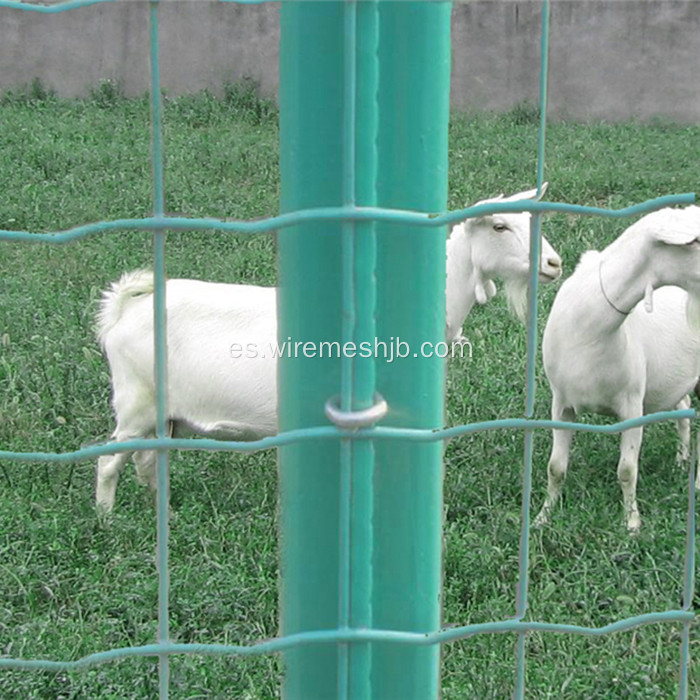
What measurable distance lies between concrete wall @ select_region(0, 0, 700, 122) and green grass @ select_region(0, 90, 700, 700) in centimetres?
432

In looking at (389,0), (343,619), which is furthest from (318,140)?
(343,619)

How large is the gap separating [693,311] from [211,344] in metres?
1.62

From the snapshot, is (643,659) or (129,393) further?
(129,393)

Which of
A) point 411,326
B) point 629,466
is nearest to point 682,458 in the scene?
point 629,466

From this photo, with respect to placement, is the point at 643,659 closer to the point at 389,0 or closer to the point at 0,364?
the point at 389,0

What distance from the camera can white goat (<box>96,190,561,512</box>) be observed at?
13.7ft

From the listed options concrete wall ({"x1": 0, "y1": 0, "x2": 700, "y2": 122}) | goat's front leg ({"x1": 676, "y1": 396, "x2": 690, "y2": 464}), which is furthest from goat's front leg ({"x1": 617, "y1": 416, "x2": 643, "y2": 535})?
concrete wall ({"x1": 0, "y1": 0, "x2": 700, "y2": 122})

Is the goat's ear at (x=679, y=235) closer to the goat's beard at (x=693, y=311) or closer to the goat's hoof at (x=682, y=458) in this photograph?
the goat's beard at (x=693, y=311)

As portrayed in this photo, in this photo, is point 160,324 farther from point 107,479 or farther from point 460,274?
point 460,274

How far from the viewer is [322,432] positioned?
1.38m

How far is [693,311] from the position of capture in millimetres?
4164

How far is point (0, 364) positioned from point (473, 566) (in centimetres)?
249

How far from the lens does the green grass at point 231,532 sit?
2.98 m

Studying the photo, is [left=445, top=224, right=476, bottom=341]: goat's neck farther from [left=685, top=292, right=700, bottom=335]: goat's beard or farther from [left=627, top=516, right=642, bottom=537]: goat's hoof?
[left=627, top=516, right=642, bottom=537]: goat's hoof
